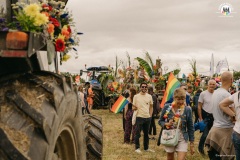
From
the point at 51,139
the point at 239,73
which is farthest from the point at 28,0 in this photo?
the point at 239,73

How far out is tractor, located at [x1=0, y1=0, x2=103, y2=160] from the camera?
2014 millimetres

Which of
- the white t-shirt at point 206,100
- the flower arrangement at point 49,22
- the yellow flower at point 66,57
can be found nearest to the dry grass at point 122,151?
the white t-shirt at point 206,100

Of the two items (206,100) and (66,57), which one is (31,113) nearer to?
(66,57)

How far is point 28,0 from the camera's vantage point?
9.43 feet

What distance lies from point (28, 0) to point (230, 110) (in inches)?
162

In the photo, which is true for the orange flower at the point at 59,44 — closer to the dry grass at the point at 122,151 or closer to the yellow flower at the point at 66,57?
the yellow flower at the point at 66,57

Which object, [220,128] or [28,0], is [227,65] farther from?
[28,0]

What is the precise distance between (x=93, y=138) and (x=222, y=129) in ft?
9.24

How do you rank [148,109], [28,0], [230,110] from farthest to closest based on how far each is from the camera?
[148,109] < [230,110] < [28,0]

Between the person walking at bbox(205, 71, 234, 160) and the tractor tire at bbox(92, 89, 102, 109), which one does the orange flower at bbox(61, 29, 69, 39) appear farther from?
the tractor tire at bbox(92, 89, 102, 109)

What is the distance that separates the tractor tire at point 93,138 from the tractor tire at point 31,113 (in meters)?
1.49

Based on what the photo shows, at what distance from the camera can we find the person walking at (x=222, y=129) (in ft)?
20.4

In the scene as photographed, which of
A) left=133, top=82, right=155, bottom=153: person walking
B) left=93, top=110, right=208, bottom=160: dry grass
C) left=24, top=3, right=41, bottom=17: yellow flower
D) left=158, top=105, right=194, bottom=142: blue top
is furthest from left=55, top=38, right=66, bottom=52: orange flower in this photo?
left=133, top=82, right=155, bottom=153: person walking

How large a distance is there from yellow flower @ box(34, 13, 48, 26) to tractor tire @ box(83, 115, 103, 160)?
1.96m
